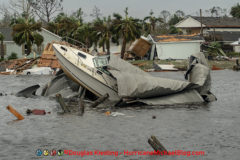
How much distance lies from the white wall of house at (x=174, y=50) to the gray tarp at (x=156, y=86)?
165ft

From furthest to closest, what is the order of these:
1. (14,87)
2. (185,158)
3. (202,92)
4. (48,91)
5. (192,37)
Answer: (192,37), (14,87), (48,91), (202,92), (185,158)

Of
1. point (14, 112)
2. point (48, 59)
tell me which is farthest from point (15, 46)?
point (14, 112)

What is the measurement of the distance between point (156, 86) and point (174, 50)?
176 feet

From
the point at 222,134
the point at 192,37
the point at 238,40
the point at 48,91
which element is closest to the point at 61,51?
the point at 48,91

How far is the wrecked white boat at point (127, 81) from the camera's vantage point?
29.0 metres

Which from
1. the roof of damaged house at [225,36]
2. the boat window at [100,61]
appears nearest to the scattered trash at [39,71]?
the boat window at [100,61]

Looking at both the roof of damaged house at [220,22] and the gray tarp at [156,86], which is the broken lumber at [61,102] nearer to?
the gray tarp at [156,86]

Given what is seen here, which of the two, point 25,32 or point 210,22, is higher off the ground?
point 210,22

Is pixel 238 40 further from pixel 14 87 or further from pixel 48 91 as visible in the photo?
pixel 48 91

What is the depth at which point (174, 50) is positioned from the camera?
82.1 metres

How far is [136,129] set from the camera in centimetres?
2388

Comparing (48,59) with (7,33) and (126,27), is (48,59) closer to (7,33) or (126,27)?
→ (126,27)

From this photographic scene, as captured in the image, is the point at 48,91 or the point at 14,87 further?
the point at 14,87

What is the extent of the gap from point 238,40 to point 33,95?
65027 millimetres
